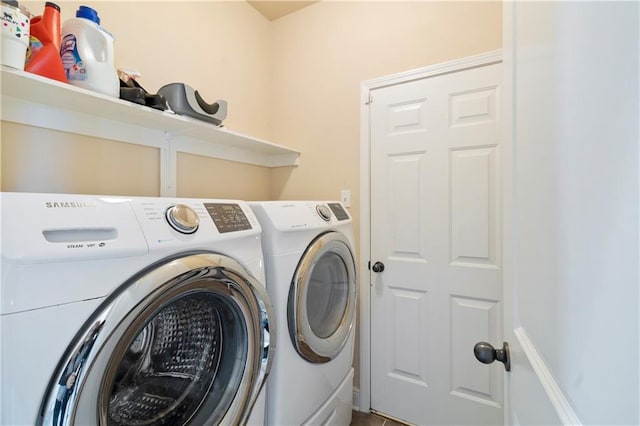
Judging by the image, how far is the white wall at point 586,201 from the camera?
269mm

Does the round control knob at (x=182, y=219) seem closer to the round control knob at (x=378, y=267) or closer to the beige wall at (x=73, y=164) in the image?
the beige wall at (x=73, y=164)

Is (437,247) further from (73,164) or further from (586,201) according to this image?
(73,164)

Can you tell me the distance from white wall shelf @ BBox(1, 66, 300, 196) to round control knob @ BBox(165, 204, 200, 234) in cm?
62

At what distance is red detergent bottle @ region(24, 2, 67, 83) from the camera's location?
Answer: 0.95 meters

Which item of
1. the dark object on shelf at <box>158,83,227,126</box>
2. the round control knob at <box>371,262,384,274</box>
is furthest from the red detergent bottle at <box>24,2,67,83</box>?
the round control knob at <box>371,262,384,274</box>

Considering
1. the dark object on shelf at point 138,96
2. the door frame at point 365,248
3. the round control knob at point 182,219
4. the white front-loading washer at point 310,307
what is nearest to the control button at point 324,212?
the white front-loading washer at point 310,307

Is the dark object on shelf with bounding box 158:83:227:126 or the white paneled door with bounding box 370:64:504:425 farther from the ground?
the dark object on shelf with bounding box 158:83:227:126

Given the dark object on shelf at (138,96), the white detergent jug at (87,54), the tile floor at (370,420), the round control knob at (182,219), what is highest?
the white detergent jug at (87,54)

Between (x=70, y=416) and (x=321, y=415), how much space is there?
1000mm

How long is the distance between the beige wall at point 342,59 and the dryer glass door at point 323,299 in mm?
423

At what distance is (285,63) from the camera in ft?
7.18

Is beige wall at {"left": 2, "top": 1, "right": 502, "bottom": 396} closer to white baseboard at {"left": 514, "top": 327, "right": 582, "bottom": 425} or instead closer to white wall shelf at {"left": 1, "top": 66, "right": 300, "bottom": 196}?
white wall shelf at {"left": 1, "top": 66, "right": 300, "bottom": 196}

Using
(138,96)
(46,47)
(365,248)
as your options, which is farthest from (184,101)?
(365,248)

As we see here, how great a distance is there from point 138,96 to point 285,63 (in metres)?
1.31
